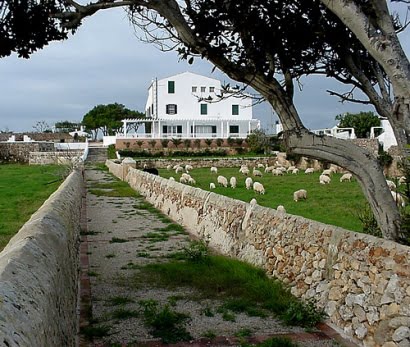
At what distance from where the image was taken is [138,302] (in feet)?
24.6

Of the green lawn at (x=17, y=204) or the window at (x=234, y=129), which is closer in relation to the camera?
the green lawn at (x=17, y=204)

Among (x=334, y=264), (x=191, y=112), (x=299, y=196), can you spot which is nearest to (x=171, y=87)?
(x=191, y=112)

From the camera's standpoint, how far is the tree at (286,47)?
5750mm

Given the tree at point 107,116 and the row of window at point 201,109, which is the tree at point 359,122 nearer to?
the row of window at point 201,109

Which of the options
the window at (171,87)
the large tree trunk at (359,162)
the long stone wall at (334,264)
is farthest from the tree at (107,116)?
the large tree trunk at (359,162)

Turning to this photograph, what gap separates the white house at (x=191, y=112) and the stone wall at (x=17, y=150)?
18121 mm

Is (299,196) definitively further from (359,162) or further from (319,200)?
(359,162)

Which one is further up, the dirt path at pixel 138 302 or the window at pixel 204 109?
the window at pixel 204 109

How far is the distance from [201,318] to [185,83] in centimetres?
6957

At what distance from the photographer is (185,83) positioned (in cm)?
7494

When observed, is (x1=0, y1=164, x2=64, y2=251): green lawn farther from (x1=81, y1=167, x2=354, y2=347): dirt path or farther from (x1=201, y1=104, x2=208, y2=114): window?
(x1=201, y1=104, x2=208, y2=114): window

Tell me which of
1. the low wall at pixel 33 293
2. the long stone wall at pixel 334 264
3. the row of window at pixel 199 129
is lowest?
the long stone wall at pixel 334 264

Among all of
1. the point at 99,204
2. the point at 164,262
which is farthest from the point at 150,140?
the point at 164,262

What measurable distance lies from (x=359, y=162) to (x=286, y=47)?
151 centimetres
